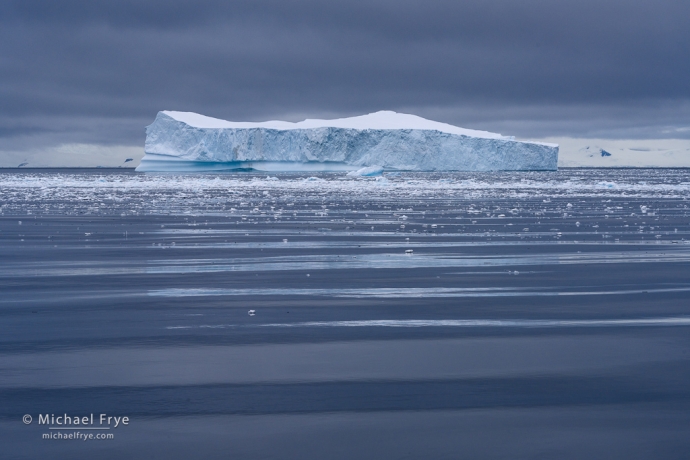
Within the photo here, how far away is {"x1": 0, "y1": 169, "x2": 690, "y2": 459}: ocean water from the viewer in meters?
3.93

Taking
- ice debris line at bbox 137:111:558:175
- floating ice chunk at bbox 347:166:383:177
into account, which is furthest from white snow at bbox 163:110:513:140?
floating ice chunk at bbox 347:166:383:177

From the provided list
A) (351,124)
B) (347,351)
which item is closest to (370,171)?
(351,124)

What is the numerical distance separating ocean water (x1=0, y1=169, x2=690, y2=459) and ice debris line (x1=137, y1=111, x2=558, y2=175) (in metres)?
58.3

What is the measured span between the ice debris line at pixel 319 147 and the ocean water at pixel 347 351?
191 ft

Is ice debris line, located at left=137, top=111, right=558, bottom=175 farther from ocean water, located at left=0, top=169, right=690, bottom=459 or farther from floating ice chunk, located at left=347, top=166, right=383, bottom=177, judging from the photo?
ocean water, located at left=0, top=169, right=690, bottom=459

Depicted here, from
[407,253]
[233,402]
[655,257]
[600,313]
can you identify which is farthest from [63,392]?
[655,257]

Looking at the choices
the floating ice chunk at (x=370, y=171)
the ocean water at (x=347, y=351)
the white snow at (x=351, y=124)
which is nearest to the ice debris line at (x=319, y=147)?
the white snow at (x=351, y=124)

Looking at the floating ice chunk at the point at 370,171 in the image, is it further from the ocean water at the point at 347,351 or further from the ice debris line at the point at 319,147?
the ocean water at the point at 347,351

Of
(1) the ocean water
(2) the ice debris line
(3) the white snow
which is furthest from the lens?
(3) the white snow

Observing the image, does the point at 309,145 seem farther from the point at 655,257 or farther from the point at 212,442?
the point at 212,442

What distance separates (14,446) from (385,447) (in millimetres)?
1809

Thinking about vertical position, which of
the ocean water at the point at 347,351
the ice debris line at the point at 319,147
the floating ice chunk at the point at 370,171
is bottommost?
the ocean water at the point at 347,351

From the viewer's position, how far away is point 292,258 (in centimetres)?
1074

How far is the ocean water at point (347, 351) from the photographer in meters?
3.93
